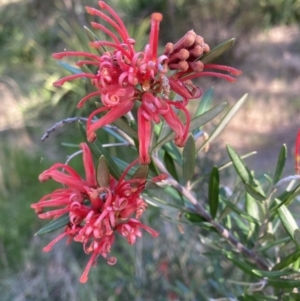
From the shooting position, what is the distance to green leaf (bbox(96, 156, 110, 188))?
1.13ft

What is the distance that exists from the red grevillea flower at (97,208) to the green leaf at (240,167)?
66mm

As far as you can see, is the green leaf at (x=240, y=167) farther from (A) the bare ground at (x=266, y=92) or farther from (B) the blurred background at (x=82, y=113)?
(A) the bare ground at (x=266, y=92)

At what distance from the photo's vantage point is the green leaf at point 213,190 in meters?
0.42

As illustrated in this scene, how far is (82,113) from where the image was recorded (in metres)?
1.23

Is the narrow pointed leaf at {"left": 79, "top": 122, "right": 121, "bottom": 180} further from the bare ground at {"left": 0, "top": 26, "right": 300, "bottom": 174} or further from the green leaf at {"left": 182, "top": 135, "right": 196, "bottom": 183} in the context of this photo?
the bare ground at {"left": 0, "top": 26, "right": 300, "bottom": 174}

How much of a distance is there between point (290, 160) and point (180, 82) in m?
2.15

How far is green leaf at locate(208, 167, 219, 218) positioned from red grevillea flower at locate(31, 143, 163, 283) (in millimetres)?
72

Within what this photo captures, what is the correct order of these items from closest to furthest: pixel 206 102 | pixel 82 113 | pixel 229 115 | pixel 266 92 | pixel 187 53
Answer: pixel 187 53 → pixel 229 115 → pixel 206 102 → pixel 82 113 → pixel 266 92

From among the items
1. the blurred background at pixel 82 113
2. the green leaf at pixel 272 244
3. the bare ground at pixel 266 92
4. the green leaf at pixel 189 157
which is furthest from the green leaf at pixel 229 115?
the bare ground at pixel 266 92

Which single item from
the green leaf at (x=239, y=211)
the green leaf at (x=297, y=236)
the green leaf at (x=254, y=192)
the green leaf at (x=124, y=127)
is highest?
the green leaf at (x=124, y=127)

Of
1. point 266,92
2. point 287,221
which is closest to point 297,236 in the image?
point 287,221

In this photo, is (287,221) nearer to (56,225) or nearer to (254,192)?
(254,192)

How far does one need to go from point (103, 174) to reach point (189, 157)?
8cm

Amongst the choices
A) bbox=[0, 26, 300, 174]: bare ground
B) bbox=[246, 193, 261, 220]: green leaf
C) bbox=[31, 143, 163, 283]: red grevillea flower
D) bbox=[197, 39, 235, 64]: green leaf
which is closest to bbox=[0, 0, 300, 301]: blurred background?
bbox=[0, 26, 300, 174]: bare ground
